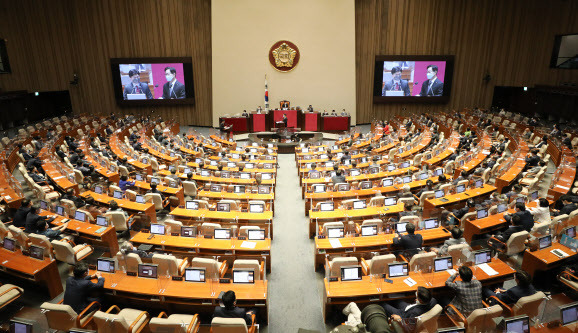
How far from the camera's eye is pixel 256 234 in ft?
25.8

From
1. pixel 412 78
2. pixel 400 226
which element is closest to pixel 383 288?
pixel 400 226

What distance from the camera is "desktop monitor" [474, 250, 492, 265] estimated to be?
21.4 ft

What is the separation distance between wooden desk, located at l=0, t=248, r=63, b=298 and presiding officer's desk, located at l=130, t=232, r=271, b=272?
1589 millimetres

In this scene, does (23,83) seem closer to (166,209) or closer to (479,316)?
(166,209)

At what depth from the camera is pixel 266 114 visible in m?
24.0

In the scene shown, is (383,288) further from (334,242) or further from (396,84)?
(396,84)

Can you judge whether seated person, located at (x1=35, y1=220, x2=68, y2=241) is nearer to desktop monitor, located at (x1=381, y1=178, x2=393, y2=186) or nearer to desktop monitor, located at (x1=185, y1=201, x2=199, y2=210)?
desktop monitor, located at (x1=185, y1=201, x2=199, y2=210)

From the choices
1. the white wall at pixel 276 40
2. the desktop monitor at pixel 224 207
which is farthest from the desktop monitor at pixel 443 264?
the white wall at pixel 276 40

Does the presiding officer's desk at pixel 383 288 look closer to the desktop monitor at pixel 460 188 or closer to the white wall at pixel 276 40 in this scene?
the desktop monitor at pixel 460 188

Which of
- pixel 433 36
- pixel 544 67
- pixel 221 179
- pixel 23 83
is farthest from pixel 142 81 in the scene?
pixel 544 67

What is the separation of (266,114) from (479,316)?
20.4 meters

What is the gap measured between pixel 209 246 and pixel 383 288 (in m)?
3.70

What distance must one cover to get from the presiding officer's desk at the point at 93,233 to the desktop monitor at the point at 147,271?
223 centimetres

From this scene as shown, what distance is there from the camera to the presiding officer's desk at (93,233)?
8206 millimetres
